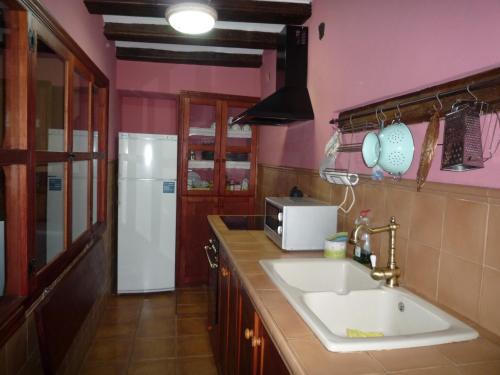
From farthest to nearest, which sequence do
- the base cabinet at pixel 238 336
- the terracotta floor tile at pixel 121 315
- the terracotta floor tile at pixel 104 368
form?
the terracotta floor tile at pixel 121 315, the terracotta floor tile at pixel 104 368, the base cabinet at pixel 238 336

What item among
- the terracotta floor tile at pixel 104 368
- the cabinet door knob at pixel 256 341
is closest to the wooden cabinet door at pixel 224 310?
the cabinet door knob at pixel 256 341

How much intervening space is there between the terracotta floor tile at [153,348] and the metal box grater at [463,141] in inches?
91.9

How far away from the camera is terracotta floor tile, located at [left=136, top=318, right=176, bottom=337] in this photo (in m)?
2.91

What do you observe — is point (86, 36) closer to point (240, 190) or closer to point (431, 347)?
point (240, 190)

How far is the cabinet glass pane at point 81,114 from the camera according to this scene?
2641 millimetres

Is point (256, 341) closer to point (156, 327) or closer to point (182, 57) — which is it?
point (156, 327)

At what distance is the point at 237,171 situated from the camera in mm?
4172

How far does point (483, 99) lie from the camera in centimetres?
107

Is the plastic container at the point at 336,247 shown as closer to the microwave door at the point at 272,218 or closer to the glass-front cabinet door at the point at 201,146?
the microwave door at the point at 272,218

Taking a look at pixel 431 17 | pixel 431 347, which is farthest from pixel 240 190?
pixel 431 347

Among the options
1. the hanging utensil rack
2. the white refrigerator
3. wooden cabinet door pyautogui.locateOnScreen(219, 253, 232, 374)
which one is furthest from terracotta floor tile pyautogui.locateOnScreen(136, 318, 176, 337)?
the hanging utensil rack

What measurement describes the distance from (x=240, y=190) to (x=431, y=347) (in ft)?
10.3

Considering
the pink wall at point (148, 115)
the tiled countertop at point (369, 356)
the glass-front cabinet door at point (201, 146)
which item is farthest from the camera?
the pink wall at point (148, 115)

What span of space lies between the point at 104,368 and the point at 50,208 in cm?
113
